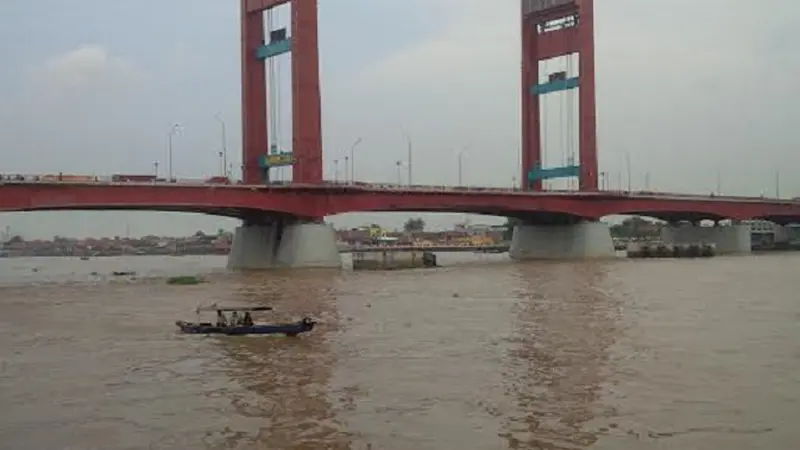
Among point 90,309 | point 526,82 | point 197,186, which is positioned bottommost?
point 90,309

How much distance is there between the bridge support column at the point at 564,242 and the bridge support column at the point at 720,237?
19719 millimetres

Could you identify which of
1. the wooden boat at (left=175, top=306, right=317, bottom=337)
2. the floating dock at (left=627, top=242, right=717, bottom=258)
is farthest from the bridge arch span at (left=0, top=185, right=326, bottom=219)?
the floating dock at (left=627, top=242, right=717, bottom=258)

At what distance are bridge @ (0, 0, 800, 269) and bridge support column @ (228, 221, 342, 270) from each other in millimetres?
75

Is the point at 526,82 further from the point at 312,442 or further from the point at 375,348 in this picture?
the point at 312,442

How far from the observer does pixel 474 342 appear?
19.3m

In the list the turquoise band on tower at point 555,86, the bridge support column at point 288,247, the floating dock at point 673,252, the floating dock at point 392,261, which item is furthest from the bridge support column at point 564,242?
the bridge support column at point 288,247

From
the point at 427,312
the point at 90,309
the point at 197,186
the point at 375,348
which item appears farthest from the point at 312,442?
the point at 197,186

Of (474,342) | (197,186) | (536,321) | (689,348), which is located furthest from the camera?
(197,186)

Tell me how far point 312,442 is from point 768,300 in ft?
74.9

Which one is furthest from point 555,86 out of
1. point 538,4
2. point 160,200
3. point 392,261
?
point 160,200

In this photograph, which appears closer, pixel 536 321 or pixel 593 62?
pixel 536 321

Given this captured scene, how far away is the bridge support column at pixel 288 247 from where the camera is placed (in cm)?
5828

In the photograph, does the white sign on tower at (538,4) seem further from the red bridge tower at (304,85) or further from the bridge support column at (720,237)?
the bridge support column at (720,237)

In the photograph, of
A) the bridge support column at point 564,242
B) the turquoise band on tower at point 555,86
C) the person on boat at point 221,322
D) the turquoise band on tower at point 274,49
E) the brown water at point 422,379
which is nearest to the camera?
the brown water at point 422,379
